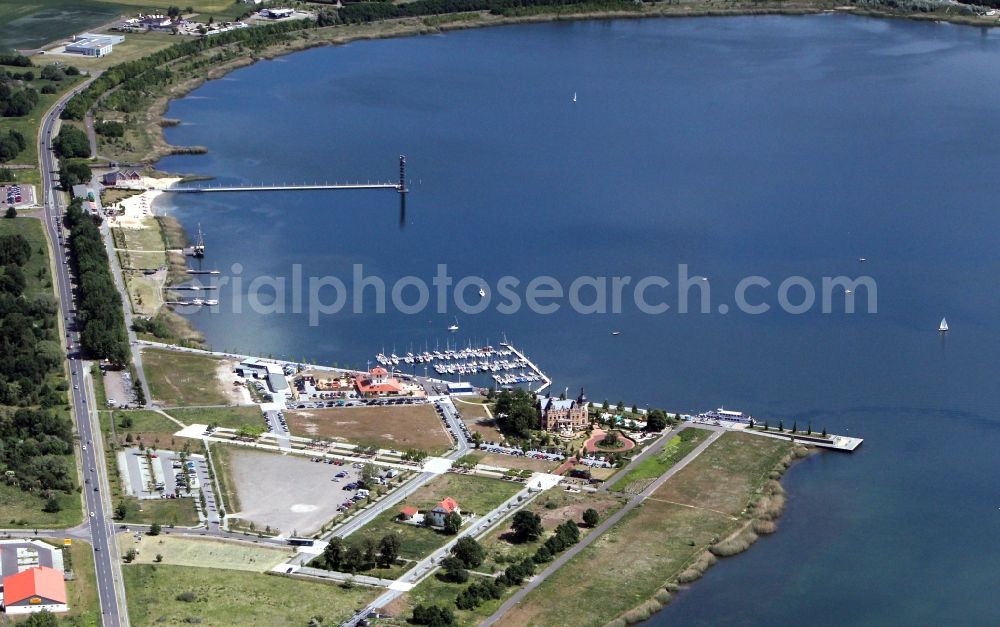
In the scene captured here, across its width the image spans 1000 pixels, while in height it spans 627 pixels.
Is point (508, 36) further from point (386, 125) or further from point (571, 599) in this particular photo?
point (571, 599)

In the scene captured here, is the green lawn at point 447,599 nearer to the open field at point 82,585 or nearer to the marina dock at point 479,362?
the open field at point 82,585

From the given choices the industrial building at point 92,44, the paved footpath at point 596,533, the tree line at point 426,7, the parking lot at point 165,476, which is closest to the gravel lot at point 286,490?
the parking lot at point 165,476

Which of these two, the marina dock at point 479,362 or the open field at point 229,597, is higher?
the marina dock at point 479,362

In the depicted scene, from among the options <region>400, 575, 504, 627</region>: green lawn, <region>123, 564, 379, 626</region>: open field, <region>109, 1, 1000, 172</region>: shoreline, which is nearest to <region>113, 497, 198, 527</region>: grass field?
<region>123, 564, 379, 626</region>: open field

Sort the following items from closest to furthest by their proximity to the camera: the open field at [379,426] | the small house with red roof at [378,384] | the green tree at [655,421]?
the open field at [379,426], the green tree at [655,421], the small house with red roof at [378,384]

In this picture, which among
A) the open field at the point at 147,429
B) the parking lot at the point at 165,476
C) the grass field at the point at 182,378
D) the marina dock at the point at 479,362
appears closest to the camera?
the parking lot at the point at 165,476

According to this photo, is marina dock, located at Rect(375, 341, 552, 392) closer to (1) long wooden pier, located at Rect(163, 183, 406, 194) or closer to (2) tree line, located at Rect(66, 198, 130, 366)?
(2) tree line, located at Rect(66, 198, 130, 366)

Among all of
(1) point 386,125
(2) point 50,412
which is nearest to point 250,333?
(2) point 50,412
